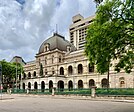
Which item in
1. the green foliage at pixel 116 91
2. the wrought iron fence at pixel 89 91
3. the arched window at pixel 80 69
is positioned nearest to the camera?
the green foliage at pixel 116 91

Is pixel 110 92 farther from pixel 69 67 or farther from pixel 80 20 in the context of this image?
pixel 80 20

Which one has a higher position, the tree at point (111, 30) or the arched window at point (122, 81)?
the tree at point (111, 30)

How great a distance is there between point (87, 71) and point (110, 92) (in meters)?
25.8

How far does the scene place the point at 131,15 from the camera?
14672mm

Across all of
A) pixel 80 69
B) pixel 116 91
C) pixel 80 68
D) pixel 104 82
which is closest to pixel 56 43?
pixel 80 68

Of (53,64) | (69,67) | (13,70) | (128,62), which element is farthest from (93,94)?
(13,70)

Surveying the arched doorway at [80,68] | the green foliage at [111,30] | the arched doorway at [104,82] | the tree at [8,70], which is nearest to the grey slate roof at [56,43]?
the tree at [8,70]

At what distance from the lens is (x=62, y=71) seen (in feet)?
209

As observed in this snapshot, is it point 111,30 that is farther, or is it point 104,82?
point 104,82

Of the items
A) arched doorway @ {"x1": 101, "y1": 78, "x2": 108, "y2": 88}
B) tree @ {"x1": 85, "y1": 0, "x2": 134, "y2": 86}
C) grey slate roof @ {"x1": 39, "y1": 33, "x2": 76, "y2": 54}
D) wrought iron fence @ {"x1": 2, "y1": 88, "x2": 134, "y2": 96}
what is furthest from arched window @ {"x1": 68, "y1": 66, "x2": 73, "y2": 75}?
tree @ {"x1": 85, "y1": 0, "x2": 134, "y2": 86}

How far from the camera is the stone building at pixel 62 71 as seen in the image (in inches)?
2115

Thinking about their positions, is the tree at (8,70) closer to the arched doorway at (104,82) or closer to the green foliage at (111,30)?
the arched doorway at (104,82)

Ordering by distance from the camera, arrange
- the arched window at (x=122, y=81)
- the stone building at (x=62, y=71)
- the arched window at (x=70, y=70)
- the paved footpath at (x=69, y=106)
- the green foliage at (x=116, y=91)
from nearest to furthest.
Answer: the paved footpath at (x=69, y=106) < the green foliage at (x=116, y=91) < the arched window at (x=122, y=81) < the stone building at (x=62, y=71) < the arched window at (x=70, y=70)

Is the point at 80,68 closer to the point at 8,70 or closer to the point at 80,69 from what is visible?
the point at 80,69
